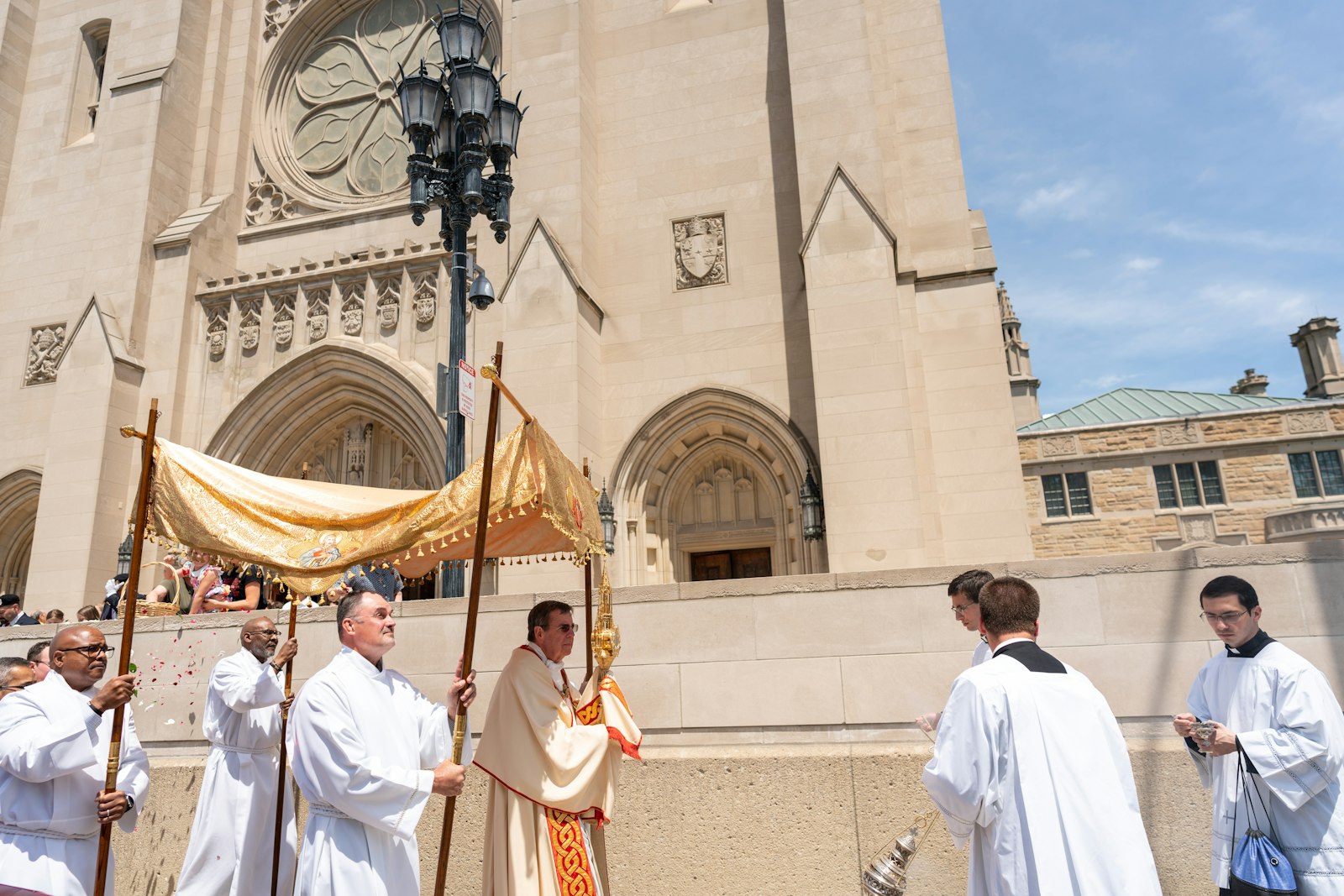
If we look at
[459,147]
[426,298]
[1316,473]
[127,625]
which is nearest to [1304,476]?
[1316,473]

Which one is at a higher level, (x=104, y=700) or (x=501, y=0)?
(x=501, y=0)

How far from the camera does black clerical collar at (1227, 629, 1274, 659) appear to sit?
327cm

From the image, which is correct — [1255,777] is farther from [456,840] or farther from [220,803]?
[220,803]

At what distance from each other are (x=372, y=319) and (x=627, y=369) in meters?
4.73

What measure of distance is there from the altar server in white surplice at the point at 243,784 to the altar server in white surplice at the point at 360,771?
3.12 feet

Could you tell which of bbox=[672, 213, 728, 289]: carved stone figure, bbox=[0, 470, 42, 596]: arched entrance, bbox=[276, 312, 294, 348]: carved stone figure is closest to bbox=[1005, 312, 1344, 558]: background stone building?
bbox=[672, 213, 728, 289]: carved stone figure

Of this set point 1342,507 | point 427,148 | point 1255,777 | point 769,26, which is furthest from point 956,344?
point 1342,507

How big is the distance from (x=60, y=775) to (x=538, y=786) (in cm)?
204

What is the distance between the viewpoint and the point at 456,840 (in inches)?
208

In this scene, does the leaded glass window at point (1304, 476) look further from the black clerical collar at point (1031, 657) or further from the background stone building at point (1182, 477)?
the black clerical collar at point (1031, 657)

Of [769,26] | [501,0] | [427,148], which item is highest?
[501,0]

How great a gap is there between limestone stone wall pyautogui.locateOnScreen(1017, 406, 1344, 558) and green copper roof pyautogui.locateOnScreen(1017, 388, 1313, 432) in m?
1.02

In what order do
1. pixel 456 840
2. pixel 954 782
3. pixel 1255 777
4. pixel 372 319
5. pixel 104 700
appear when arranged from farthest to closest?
1. pixel 372 319
2. pixel 456 840
3. pixel 104 700
4. pixel 1255 777
5. pixel 954 782

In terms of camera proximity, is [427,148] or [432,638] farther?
[427,148]
